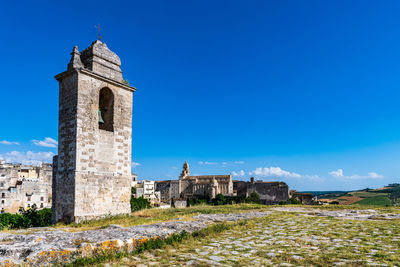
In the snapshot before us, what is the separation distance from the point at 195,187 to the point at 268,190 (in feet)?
56.5

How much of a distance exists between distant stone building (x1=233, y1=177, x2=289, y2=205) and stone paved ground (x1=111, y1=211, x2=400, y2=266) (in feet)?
147

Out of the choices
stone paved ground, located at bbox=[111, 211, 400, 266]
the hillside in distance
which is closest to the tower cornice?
stone paved ground, located at bbox=[111, 211, 400, 266]

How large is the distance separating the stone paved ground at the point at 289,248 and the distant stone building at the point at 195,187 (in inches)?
2017

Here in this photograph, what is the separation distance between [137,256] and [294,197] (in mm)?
50810

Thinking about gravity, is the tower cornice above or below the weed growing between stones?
above

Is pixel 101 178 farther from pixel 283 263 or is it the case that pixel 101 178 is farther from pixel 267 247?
pixel 283 263

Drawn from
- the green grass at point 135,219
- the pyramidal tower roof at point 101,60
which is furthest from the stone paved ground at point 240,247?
the pyramidal tower roof at point 101,60

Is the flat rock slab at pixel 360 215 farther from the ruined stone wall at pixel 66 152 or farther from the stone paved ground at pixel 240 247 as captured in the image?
the ruined stone wall at pixel 66 152

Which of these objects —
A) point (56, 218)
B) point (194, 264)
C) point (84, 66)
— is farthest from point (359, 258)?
point (84, 66)

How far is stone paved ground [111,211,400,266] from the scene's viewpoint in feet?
13.8

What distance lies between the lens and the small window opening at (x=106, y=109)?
1215 centimetres

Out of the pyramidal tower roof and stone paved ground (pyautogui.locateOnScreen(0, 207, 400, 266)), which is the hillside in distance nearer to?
stone paved ground (pyautogui.locateOnScreen(0, 207, 400, 266))

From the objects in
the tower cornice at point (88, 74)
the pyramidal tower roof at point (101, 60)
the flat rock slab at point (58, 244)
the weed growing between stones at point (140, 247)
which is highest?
the pyramidal tower roof at point (101, 60)

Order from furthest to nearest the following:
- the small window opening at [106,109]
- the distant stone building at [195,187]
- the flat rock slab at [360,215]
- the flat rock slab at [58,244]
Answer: the distant stone building at [195,187], the small window opening at [106,109], the flat rock slab at [360,215], the flat rock slab at [58,244]
